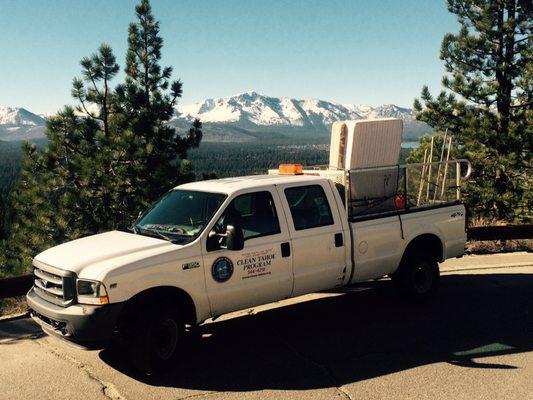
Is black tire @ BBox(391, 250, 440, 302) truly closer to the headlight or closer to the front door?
the front door

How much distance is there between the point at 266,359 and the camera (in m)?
5.96

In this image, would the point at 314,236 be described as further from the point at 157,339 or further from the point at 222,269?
the point at 157,339

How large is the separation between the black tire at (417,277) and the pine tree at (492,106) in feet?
40.5

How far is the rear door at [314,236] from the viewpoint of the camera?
6523mm

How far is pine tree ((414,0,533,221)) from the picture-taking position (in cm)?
1902

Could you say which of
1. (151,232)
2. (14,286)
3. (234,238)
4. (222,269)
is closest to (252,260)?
(222,269)

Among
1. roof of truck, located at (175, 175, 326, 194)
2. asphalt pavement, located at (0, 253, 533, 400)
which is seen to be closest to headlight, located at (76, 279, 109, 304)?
asphalt pavement, located at (0, 253, 533, 400)

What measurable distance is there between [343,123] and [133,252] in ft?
11.9

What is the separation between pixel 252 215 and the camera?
20.7 feet

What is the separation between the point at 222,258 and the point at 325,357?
5.24ft

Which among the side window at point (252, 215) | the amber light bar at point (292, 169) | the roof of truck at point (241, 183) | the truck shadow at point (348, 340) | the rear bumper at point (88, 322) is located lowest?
the truck shadow at point (348, 340)

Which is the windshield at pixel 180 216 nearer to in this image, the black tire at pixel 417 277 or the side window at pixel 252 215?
the side window at pixel 252 215

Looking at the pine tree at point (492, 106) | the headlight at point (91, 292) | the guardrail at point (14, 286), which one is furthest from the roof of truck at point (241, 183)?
the pine tree at point (492, 106)

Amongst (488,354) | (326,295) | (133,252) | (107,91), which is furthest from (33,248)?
(488,354)
